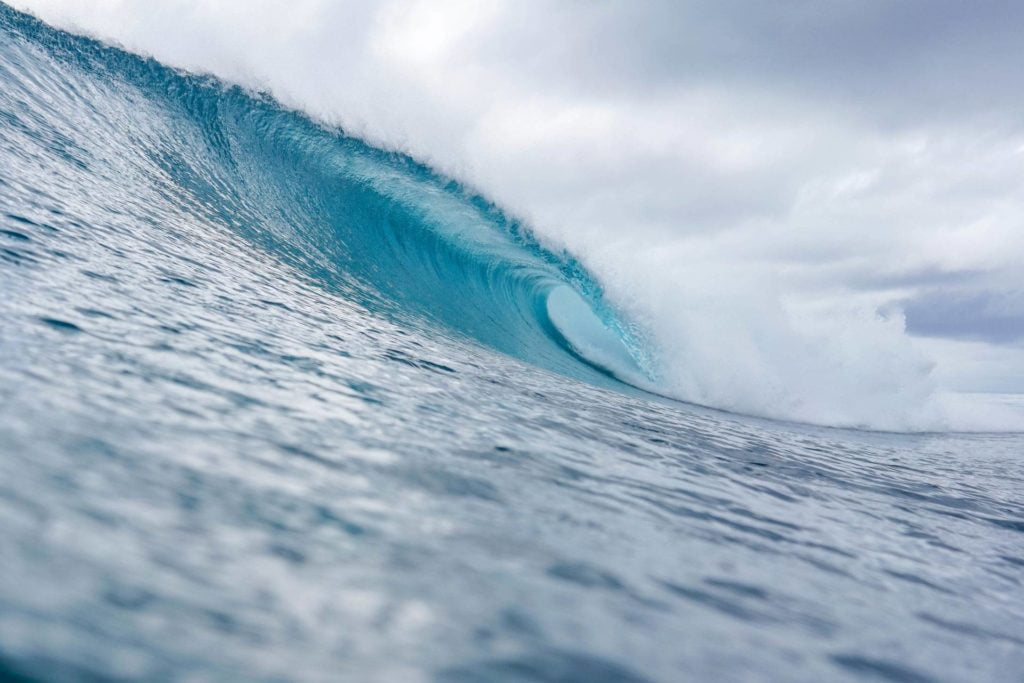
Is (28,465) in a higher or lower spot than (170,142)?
lower

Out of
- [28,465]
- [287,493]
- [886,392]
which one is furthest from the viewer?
[886,392]

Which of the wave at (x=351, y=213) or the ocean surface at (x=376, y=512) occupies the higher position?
the wave at (x=351, y=213)

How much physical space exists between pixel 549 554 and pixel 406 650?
0.69m

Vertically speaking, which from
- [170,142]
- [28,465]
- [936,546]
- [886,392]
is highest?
[886,392]

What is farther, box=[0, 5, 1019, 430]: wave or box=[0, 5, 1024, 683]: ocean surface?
box=[0, 5, 1019, 430]: wave

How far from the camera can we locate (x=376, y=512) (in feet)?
5.78

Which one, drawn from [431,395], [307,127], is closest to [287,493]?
[431,395]

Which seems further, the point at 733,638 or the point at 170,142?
the point at 170,142

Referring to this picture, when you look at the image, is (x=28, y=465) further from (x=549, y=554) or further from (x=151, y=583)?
(x=549, y=554)

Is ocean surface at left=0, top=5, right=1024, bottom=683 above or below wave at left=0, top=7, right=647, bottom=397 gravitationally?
below

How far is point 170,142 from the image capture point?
8.43 m

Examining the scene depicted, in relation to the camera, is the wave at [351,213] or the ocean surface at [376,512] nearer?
the ocean surface at [376,512]

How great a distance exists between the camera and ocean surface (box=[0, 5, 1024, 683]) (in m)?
1.13

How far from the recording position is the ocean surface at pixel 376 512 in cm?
113
